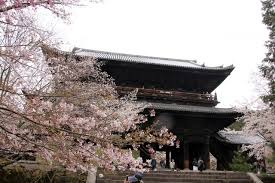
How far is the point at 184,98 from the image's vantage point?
25.5 meters

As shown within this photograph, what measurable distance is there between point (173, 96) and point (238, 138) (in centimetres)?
789

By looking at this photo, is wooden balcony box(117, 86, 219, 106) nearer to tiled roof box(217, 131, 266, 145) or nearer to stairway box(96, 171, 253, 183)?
tiled roof box(217, 131, 266, 145)

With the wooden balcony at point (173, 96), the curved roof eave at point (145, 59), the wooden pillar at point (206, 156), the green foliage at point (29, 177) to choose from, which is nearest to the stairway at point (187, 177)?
the green foliage at point (29, 177)

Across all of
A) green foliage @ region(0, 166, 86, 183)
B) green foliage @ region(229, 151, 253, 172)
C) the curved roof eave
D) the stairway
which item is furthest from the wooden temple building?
green foliage @ region(0, 166, 86, 183)

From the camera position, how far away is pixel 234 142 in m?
28.1

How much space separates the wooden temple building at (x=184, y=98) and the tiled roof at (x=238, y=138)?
183 mm

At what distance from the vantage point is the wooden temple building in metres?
24.2

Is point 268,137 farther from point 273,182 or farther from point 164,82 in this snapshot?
point 164,82

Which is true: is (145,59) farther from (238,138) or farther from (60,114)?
(60,114)

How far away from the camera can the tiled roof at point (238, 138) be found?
92.1 feet

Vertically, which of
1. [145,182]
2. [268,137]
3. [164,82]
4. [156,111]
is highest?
[164,82]

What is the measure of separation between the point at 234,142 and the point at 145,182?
13.4 meters

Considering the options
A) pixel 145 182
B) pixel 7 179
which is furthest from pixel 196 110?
pixel 7 179

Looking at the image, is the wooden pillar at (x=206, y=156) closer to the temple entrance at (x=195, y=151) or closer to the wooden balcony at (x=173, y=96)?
the temple entrance at (x=195, y=151)
